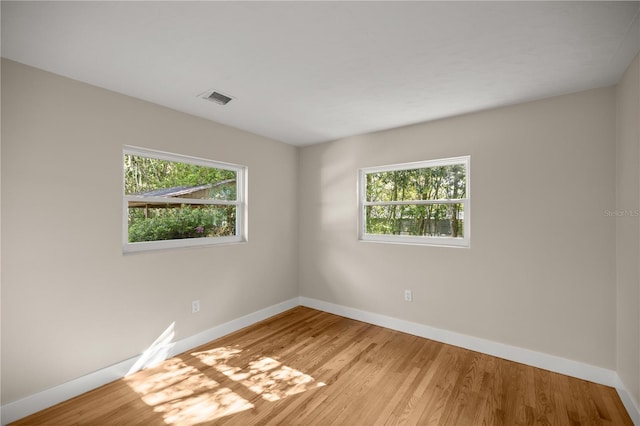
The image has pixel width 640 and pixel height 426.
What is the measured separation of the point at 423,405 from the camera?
2051mm

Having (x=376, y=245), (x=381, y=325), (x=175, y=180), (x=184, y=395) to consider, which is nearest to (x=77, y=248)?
(x=175, y=180)

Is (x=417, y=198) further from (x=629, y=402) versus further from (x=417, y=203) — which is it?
(x=629, y=402)

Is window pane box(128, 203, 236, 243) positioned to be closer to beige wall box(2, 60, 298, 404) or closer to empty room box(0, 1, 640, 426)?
empty room box(0, 1, 640, 426)

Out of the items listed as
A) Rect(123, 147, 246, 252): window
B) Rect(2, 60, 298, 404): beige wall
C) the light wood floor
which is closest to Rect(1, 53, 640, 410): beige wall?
Rect(2, 60, 298, 404): beige wall

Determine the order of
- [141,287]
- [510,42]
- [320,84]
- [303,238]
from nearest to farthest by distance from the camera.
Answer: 1. [510,42]
2. [320,84]
3. [141,287]
4. [303,238]

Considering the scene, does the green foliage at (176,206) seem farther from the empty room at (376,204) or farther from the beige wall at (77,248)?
the beige wall at (77,248)

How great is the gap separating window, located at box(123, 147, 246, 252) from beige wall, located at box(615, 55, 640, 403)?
357 cm

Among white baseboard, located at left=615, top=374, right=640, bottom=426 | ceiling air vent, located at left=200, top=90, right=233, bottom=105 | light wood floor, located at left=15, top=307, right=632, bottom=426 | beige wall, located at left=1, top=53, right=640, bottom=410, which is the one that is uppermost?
ceiling air vent, located at left=200, top=90, right=233, bottom=105

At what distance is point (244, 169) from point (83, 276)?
1.96 meters

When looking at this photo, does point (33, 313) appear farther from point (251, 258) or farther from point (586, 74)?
point (586, 74)

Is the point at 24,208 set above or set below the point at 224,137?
below

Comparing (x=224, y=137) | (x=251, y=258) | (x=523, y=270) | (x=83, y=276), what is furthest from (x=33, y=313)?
(x=523, y=270)

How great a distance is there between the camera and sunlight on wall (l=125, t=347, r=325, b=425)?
6.54ft

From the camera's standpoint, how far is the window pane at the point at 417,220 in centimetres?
313
